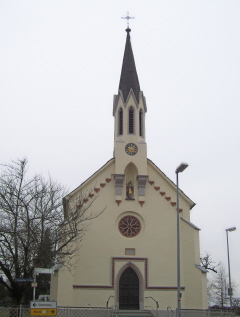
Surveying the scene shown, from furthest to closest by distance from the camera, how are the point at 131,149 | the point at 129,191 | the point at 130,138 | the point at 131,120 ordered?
1. the point at 131,120
2. the point at 130,138
3. the point at 131,149
4. the point at 129,191

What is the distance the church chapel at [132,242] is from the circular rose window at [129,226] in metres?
0.07

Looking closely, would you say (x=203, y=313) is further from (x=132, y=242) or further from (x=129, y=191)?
(x=129, y=191)

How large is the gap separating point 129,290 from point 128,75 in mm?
16661

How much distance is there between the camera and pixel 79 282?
27.2 metres

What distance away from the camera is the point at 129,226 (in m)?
29.1

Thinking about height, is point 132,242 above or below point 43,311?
above

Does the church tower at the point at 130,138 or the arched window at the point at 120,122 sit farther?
the arched window at the point at 120,122

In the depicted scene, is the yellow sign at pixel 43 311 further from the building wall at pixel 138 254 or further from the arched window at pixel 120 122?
the arched window at pixel 120 122

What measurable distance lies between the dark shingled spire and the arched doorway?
1310cm

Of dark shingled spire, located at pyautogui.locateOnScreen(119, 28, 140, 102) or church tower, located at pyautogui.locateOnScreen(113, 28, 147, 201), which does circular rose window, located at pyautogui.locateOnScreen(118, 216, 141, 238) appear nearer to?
church tower, located at pyautogui.locateOnScreen(113, 28, 147, 201)

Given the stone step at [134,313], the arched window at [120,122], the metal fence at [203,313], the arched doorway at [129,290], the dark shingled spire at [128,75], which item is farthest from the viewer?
the dark shingled spire at [128,75]

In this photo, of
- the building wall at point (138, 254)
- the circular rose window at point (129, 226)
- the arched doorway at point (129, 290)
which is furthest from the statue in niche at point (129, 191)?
the arched doorway at point (129, 290)

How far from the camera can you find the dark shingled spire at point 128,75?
108 feet

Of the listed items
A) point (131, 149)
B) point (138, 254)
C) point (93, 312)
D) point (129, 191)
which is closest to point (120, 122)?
point (131, 149)
